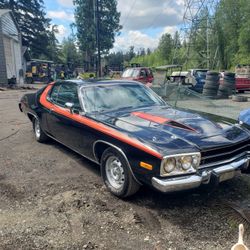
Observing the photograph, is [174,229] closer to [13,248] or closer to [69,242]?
[69,242]

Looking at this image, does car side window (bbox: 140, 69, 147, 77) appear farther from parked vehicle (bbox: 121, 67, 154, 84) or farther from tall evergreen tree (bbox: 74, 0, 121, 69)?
tall evergreen tree (bbox: 74, 0, 121, 69)

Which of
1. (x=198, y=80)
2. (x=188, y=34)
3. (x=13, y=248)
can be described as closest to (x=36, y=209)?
(x=13, y=248)

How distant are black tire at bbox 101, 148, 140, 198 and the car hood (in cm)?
34

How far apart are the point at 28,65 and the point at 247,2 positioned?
86.1ft

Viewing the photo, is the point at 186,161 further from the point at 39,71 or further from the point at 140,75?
the point at 39,71

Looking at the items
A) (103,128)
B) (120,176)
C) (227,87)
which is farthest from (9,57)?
(120,176)

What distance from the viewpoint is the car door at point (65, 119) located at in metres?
4.68

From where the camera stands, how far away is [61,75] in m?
34.1

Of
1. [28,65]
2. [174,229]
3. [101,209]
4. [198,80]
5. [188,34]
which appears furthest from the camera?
[28,65]

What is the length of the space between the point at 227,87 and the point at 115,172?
12811mm

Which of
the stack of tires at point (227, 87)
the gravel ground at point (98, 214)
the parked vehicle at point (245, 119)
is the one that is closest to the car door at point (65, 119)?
the gravel ground at point (98, 214)

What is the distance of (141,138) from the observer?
3490mm

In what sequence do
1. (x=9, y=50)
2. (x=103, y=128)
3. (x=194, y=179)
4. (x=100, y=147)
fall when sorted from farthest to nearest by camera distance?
1. (x=9, y=50)
2. (x=100, y=147)
3. (x=103, y=128)
4. (x=194, y=179)

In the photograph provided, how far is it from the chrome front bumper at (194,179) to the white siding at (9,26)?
996 inches
